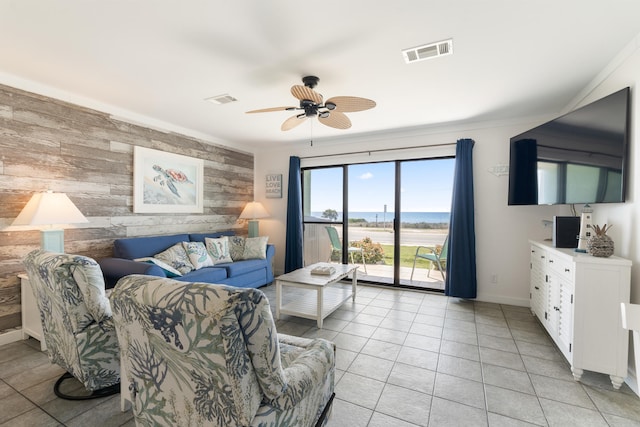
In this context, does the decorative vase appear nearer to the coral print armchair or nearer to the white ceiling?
the white ceiling

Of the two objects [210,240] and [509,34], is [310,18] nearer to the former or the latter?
[509,34]

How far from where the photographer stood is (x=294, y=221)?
5039 mm

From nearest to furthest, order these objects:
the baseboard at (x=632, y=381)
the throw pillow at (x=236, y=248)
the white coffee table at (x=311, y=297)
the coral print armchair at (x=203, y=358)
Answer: the coral print armchair at (x=203, y=358), the baseboard at (x=632, y=381), the white coffee table at (x=311, y=297), the throw pillow at (x=236, y=248)

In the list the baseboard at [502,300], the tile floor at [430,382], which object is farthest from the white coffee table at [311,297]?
the baseboard at [502,300]

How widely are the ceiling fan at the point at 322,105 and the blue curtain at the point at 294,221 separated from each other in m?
2.27

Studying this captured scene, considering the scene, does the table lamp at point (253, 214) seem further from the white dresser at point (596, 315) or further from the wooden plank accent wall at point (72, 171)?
the white dresser at point (596, 315)

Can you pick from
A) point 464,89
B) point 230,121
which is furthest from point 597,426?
point 230,121

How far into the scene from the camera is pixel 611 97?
2180mm

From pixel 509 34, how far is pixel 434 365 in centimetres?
251

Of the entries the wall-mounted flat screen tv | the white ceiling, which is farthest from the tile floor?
the white ceiling

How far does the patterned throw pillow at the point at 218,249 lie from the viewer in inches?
156

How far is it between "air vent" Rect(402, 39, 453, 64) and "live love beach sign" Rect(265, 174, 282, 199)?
3.48 metres

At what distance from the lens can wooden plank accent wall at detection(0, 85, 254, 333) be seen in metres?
2.59

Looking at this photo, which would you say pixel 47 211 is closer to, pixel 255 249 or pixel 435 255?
pixel 255 249
